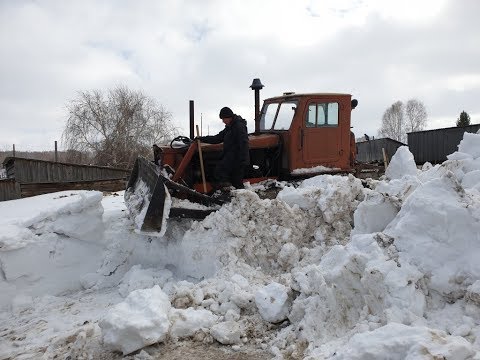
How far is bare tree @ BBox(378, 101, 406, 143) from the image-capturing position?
201ft

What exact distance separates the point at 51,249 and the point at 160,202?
175 centimetres

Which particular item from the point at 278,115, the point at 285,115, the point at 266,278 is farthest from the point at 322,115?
the point at 266,278

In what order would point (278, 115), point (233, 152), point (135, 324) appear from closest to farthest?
1. point (135, 324)
2. point (233, 152)
3. point (278, 115)

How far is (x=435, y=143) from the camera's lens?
24.9 metres

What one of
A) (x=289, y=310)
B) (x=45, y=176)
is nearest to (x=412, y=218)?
(x=289, y=310)

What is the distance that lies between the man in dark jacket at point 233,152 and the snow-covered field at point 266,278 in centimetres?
49

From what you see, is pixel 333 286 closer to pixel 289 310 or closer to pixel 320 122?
pixel 289 310

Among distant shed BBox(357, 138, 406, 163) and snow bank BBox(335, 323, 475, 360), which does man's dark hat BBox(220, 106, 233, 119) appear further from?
distant shed BBox(357, 138, 406, 163)

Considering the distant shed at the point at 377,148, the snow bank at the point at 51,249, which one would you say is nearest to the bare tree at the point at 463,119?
the distant shed at the point at 377,148

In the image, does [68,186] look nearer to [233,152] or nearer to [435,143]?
[233,152]

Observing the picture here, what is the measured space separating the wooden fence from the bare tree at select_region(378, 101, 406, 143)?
50424 millimetres

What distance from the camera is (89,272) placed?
613cm

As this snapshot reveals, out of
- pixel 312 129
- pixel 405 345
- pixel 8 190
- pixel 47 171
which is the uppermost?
pixel 312 129

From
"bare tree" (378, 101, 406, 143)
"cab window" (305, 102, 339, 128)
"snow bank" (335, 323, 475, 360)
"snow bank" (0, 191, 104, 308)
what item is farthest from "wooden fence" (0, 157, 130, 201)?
"bare tree" (378, 101, 406, 143)
